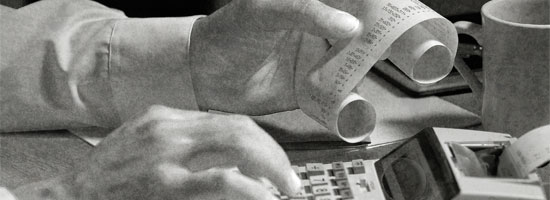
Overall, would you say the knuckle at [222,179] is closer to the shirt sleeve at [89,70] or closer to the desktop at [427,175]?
the desktop at [427,175]

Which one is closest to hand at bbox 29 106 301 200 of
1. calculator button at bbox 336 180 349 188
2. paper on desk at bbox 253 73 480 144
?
calculator button at bbox 336 180 349 188

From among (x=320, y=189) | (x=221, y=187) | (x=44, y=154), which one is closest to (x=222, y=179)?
(x=221, y=187)

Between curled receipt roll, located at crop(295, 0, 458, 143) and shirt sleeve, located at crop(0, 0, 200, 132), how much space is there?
15cm

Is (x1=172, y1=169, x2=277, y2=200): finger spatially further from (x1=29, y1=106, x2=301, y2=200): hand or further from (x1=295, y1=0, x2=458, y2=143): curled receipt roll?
(x1=295, y1=0, x2=458, y2=143): curled receipt roll

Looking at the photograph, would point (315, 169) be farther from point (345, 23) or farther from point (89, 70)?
point (89, 70)

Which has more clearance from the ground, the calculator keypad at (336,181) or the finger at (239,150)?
the finger at (239,150)

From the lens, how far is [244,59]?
646mm

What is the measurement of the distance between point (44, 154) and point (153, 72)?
0.14m

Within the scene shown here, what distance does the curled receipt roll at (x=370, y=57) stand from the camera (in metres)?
0.49

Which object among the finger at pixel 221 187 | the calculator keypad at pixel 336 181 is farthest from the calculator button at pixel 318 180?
the finger at pixel 221 187

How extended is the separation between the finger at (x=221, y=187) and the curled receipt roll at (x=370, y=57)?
0.16 meters

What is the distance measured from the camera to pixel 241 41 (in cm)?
63

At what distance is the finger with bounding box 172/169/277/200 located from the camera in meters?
0.36

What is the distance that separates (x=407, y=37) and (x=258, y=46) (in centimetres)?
17
